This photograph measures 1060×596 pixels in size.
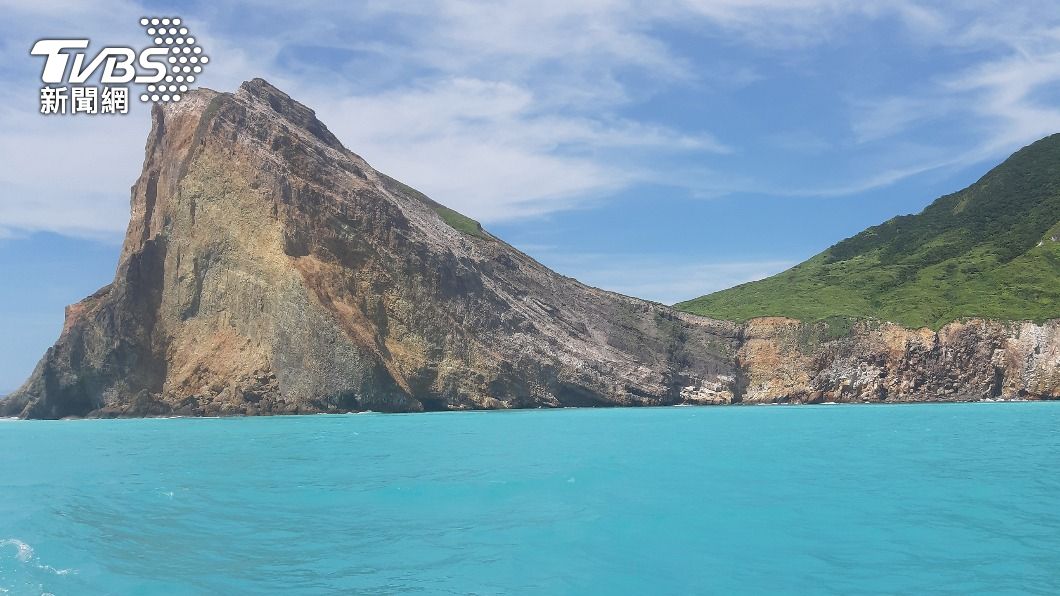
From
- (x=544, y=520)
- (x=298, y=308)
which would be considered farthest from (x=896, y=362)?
(x=544, y=520)

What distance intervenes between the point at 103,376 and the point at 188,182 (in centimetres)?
2048

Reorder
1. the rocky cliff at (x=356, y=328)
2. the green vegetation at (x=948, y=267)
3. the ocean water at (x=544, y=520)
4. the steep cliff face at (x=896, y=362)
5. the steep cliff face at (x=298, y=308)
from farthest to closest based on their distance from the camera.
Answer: the green vegetation at (x=948, y=267) < the steep cliff face at (x=896, y=362) < the rocky cliff at (x=356, y=328) < the steep cliff face at (x=298, y=308) < the ocean water at (x=544, y=520)

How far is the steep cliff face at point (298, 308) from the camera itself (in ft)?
232

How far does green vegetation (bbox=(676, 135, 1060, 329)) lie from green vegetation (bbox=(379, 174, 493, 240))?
108 feet

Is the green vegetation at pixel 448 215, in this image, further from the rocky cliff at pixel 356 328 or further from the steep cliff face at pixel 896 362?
the steep cliff face at pixel 896 362

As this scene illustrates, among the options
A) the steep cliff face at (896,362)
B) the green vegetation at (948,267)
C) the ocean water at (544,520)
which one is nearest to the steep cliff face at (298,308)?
the steep cliff face at (896,362)

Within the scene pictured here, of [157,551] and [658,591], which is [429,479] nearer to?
[157,551]

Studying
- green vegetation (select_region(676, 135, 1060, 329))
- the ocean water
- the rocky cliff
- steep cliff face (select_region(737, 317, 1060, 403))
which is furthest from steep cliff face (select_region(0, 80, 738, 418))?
the ocean water

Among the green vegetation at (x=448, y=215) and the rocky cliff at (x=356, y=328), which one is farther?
the green vegetation at (x=448, y=215)

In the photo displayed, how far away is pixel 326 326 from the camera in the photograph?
70625mm

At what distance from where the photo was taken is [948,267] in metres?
107

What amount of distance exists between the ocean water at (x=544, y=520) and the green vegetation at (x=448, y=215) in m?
65.1

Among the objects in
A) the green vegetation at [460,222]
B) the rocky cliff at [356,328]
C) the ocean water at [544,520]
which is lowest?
the ocean water at [544,520]

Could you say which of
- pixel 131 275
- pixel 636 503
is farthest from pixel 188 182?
pixel 636 503
